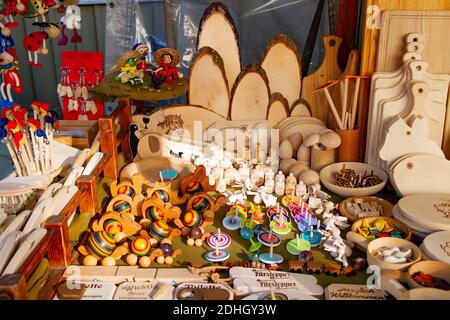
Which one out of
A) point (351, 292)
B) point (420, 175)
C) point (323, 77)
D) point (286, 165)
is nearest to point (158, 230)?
point (351, 292)

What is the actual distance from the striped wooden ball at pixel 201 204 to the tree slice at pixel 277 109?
840mm

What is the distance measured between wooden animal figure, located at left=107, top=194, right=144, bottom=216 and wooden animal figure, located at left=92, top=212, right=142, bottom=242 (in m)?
0.06

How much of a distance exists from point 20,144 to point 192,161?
32.8 inches

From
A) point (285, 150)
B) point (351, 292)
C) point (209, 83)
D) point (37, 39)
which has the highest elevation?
point (37, 39)

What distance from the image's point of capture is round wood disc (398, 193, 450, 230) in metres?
1.79

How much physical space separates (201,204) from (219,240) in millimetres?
246

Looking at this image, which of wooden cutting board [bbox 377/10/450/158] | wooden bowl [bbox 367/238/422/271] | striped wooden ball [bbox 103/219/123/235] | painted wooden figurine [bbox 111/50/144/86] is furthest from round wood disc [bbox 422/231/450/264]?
painted wooden figurine [bbox 111/50/144/86]

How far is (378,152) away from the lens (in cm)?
229

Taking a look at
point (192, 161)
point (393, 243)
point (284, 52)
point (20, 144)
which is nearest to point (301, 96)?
point (284, 52)

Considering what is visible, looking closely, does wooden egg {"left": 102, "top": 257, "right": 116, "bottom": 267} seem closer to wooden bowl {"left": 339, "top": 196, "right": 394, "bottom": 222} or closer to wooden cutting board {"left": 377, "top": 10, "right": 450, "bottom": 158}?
wooden bowl {"left": 339, "top": 196, "right": 394, "bottom": 222}

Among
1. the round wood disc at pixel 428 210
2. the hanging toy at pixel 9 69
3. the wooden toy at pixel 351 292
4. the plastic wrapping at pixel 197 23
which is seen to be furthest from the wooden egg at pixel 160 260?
the plastic wrapping at pixel 197 23

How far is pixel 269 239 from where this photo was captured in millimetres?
1755

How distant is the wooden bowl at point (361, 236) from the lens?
5.73 ft

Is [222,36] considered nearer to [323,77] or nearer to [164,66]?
[164,66]
